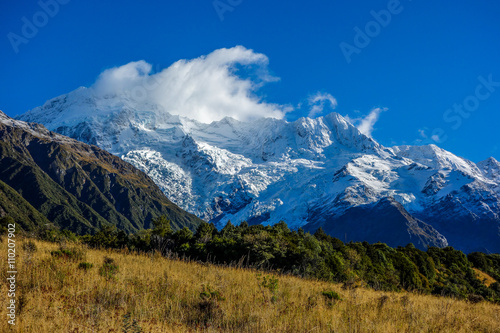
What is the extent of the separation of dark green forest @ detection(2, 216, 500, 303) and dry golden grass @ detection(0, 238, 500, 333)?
3.79 m

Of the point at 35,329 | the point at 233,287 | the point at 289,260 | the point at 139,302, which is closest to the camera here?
the point at 35,329

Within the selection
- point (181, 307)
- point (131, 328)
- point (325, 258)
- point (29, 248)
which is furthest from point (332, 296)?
point (325, 258)

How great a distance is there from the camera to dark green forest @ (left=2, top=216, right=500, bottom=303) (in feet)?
86.9

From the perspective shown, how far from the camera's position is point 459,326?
10211mm

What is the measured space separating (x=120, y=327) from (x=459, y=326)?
34.7 feet

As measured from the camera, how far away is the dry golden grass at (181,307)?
7438 millimetres

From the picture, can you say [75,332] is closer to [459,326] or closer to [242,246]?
[459,326]

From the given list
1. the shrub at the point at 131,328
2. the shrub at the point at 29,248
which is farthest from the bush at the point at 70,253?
the shrub at the point at 131,328

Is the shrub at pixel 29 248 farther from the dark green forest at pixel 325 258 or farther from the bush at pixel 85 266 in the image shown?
the dark green forest at pixel 325 258

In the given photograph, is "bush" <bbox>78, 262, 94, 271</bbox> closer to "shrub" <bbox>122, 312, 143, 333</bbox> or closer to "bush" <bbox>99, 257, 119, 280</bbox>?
"bush" <bbox>99, 257, 119, 280</bbox>

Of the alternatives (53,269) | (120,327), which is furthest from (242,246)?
(120,327)

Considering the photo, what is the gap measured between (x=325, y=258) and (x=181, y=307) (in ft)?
86.7

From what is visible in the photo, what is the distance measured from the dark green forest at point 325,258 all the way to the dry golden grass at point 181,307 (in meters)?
3.79

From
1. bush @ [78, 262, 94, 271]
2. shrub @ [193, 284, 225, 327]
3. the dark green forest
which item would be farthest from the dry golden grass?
the dark green forest
